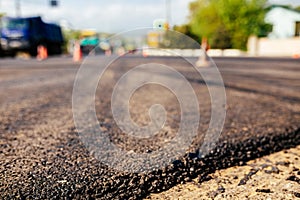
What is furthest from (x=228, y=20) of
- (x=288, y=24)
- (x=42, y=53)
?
(x=288, y=24)

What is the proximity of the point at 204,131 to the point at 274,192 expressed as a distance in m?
1.05

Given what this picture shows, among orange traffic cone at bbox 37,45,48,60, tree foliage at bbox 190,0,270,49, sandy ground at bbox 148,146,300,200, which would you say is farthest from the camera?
orange traffic cone at bbox 37,45,48,60

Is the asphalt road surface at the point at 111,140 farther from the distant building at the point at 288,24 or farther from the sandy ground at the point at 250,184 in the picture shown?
the distant building at the point at 288,24

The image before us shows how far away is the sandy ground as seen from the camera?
138 cm

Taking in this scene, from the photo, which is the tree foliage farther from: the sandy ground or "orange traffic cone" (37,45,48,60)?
"orange traffic cone" (37,45,48,60)

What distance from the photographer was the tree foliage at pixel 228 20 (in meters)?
3.68

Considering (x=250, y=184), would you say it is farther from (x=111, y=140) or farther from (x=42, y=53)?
(x=42, y=53)

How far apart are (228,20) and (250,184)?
3061 mm

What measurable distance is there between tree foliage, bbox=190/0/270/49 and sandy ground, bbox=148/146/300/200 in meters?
1.89

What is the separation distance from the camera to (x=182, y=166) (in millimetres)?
1699

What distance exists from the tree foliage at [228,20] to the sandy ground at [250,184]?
1888mm

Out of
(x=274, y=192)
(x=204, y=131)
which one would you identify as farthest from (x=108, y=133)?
(x=274, y=192)

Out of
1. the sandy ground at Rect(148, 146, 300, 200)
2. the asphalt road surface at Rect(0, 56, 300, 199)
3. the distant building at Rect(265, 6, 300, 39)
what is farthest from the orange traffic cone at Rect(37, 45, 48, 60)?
the distant building at Rect(265, 6, 300, 39)

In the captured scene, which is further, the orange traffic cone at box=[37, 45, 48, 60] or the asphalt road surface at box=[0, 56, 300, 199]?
the orange traffic cone at box=[37, 45, 48, 60]
